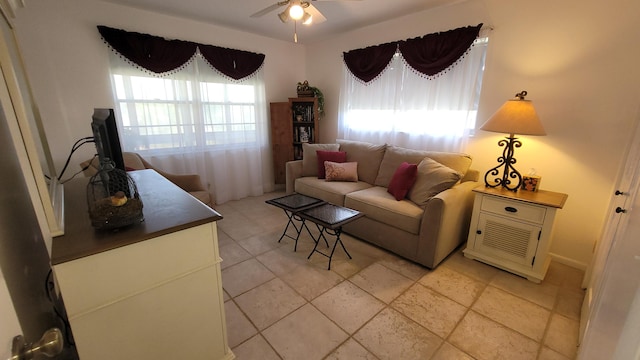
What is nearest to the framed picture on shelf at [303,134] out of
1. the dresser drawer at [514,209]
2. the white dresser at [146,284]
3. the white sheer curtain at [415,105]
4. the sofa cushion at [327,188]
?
the white sheer curtain at [415,105]

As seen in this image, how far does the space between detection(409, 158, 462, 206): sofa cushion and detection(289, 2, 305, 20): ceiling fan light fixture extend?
5.92 feet

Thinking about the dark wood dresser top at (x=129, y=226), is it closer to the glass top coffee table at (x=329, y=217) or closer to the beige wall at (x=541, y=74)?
the glass top coffee table at (x=329, y=217)

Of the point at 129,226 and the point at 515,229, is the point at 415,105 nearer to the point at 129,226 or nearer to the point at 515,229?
the point at 515,229

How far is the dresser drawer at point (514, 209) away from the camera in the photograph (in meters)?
2.12

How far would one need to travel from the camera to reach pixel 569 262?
245 cm

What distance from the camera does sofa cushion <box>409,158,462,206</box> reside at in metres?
2.53

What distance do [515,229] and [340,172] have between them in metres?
1.87

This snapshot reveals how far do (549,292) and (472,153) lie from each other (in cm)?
145

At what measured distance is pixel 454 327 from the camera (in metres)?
1.73

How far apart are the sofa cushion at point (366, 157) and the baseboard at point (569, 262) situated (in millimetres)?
1917

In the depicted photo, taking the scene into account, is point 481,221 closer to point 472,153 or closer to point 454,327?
point 472,153

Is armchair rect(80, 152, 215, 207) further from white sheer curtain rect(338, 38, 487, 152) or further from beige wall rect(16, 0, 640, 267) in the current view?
white sheer curtain rect(338, 38, 487, 152)

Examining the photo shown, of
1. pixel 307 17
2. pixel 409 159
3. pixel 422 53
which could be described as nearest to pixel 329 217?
pixel 409 159

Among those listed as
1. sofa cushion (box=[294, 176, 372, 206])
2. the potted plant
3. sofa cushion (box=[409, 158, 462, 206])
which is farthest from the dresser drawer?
the potted plant
